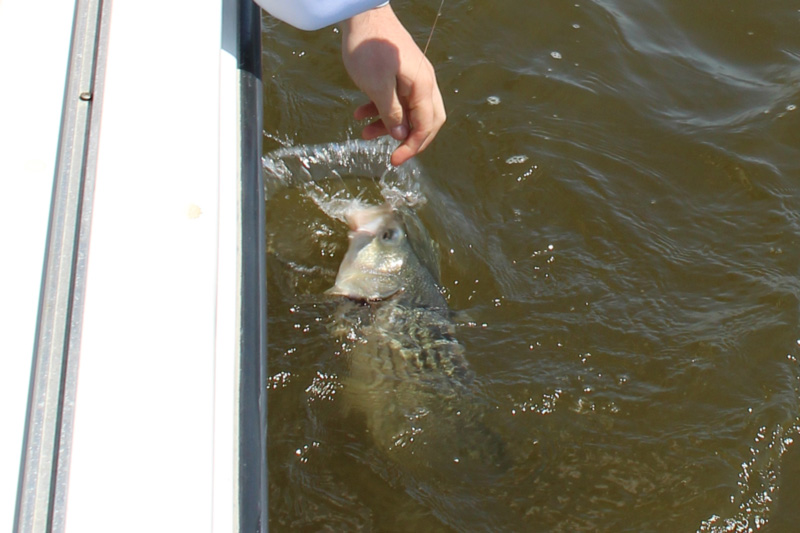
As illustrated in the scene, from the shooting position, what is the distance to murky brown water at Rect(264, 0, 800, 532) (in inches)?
103

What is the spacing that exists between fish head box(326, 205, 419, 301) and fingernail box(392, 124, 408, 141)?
97cm

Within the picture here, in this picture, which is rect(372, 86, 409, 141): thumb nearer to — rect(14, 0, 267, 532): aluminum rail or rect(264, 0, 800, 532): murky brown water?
rect(14, 0, 267, 532): aluminum rail

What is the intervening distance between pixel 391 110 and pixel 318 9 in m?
0.31

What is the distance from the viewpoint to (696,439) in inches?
109

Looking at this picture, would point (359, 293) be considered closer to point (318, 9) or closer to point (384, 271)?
point (384, 271)

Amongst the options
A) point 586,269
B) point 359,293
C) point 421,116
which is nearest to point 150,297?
point 421,116

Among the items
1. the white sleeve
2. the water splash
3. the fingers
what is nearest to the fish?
the water splash

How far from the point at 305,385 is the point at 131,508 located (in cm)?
155

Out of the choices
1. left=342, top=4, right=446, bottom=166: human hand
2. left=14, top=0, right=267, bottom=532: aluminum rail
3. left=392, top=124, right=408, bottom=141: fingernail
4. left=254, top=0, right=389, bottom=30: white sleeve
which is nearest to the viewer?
left=14, top=0, right=267, bottom=532: aluminum rail

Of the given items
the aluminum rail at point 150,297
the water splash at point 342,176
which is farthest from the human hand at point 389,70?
the water splash at point 342,176

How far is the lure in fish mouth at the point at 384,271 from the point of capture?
2865 mm

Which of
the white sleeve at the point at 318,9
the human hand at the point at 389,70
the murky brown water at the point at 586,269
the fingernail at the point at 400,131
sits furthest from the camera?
the murky brown water at the point at 586,269

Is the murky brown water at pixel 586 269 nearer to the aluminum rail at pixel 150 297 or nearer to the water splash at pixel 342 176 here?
the water splash at pixel 342 176

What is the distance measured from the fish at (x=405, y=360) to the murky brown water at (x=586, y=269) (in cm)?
6
